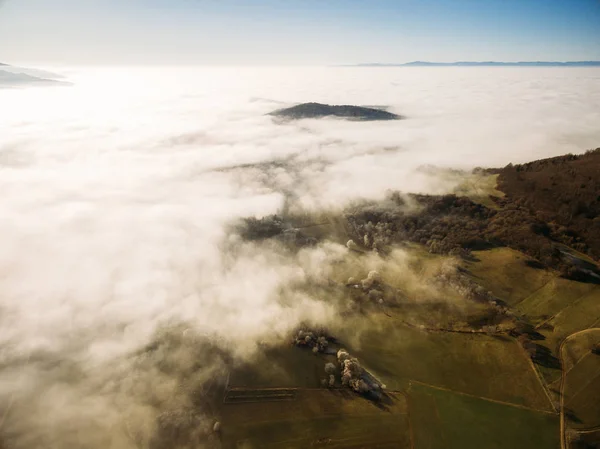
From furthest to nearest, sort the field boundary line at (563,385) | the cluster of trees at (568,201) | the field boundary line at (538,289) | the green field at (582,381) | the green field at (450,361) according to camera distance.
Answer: the cluster of trees at (568,201), the field boundary line at (538,289), the green field at (450,361), the green field at (582,381), the field boundary line at (563,385)

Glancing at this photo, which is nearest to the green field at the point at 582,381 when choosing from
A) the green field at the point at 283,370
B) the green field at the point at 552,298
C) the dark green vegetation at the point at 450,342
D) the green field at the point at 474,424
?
the dark green vegetation at the point at 450,342

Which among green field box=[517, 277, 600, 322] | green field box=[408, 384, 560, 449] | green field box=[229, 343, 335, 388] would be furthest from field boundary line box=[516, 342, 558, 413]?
green field box=[229, 343, 335, 388]

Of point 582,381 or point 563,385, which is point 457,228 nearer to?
point 582,381

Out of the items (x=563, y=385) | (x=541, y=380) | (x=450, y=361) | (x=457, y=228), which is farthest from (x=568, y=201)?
(x=450, y=361)

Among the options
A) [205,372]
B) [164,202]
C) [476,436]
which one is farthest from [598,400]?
[164,202]

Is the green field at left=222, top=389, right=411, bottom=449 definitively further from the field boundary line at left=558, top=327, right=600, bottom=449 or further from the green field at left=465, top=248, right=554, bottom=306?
the green field at left=465, top=248, right=554, bottom=306

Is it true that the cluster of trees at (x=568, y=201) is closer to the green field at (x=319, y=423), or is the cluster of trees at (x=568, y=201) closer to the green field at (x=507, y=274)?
the green field at (x=507, y=274)
